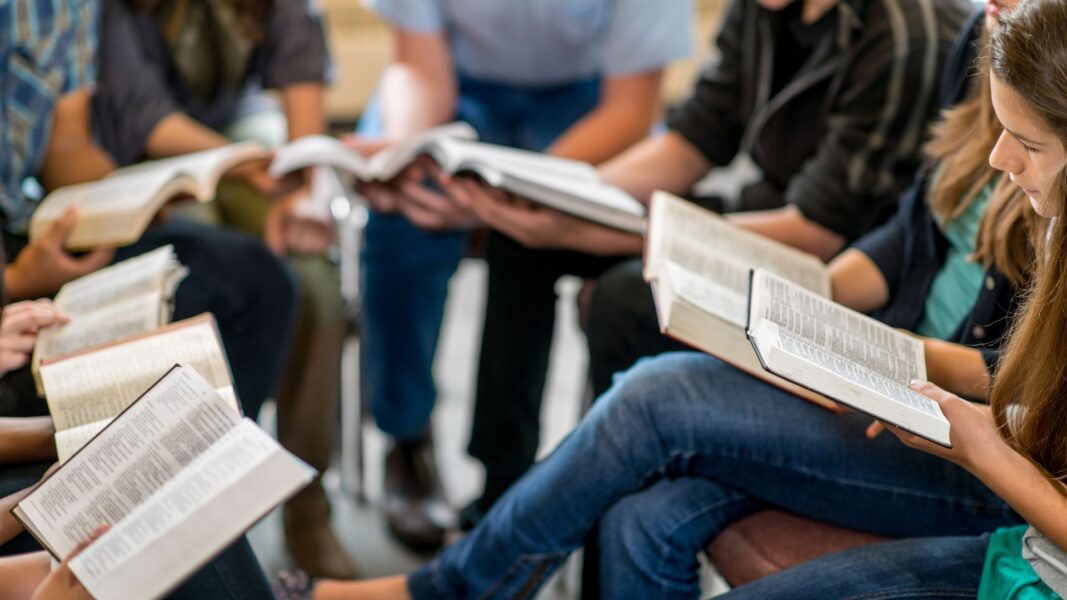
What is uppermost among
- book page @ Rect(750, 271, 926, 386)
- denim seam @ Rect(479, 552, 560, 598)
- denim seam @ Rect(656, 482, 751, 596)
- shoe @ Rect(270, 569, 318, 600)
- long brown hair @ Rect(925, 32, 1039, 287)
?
long brown hair @ Rect(925, 32, 1039, 287)

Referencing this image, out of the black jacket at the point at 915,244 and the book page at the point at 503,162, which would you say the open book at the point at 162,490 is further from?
the black jacket at the point at 915,244

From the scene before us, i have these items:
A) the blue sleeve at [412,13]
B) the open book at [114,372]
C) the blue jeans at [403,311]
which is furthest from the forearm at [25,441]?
the blue sleeve at [412,13]

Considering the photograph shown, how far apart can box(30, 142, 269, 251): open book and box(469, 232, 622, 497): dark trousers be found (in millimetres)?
399

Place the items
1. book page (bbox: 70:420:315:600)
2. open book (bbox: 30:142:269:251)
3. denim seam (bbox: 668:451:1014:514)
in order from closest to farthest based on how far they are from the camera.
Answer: book page (bbox: 70:420:315:600) → denim seam (bbox: 668:451:1014:514) → open book (bbox: 30:142:269:251)

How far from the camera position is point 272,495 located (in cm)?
80

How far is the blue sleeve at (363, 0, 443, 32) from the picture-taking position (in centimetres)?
191

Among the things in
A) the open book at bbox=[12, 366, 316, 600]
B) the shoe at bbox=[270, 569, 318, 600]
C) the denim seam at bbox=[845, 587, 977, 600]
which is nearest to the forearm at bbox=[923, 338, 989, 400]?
the denim seam at bbox=[845, 587, 977, 600]

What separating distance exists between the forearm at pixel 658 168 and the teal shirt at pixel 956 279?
522 mm

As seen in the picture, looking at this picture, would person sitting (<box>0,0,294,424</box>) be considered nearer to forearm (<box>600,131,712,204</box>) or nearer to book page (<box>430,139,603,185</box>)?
book page (<box>430,139,603,185</box>)

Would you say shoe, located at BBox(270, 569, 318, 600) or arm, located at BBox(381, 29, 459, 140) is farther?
arm, located at BBox(381, 29, 459, 140)

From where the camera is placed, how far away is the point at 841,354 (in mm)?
997

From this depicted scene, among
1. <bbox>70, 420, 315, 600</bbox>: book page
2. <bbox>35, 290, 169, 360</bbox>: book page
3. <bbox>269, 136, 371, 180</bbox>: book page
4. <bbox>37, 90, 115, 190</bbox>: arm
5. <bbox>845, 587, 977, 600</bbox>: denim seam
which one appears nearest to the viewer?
<bbox>70, 420, 315, 600</bbox>: book page

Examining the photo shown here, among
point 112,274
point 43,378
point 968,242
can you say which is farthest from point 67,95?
point 968,242

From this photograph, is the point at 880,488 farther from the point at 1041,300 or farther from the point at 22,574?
the point at 22,574
